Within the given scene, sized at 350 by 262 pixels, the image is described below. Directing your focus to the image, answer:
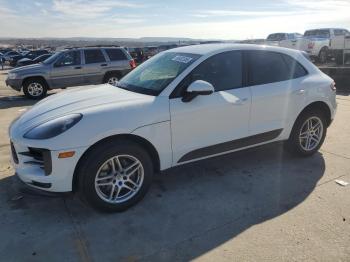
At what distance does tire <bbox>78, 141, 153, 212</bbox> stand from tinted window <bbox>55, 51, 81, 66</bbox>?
379 inches

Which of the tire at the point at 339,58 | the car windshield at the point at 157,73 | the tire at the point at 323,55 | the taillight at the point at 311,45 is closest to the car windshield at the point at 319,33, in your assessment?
the tire at the point at 323,55

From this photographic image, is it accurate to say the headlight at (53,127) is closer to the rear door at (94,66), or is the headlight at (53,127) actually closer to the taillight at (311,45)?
the rear door at (94,66)

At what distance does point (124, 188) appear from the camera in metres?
4.02

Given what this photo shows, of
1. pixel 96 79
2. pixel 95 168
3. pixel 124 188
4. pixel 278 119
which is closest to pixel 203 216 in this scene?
pixel 124 188

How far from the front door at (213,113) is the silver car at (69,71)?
8.36m

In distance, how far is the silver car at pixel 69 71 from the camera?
12.5 meters

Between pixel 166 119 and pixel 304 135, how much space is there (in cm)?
239

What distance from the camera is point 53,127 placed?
3.64 m

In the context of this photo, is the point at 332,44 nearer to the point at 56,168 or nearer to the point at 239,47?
the point at 239,47

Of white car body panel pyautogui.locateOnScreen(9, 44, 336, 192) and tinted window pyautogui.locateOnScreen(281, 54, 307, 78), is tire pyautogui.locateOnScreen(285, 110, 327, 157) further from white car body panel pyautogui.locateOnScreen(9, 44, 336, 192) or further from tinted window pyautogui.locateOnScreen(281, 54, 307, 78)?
tinted window pyautogui.locateOnScreen(281, 54, 307, 78)

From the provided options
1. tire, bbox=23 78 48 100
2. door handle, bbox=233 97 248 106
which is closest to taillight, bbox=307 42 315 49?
tire, bbox=23 78 48 100

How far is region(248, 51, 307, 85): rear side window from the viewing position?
4.74 metres

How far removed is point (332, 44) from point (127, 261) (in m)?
18.9

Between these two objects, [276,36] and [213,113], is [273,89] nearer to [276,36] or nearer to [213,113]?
[213,113]
